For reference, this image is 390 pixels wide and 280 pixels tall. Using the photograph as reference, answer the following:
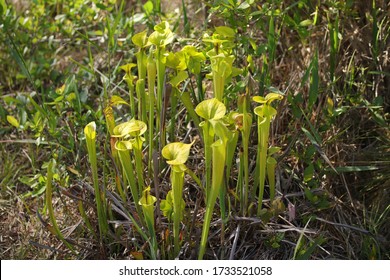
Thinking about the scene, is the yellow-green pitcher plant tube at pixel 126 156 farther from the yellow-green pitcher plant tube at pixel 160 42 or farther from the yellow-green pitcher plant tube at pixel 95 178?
the yellow-green pitcher plant tube at pixel 160 42

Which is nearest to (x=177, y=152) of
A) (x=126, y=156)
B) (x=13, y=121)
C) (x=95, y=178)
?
(x=126, y=156)

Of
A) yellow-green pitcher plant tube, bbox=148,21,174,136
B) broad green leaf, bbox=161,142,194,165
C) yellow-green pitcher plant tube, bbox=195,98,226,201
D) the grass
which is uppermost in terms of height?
yellow-green pitcher plant tube, bbox=148,21,174,136

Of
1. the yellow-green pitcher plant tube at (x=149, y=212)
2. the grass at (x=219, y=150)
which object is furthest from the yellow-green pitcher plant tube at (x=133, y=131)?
the yellow-green pitcher plant tube at (x=149, y=212)

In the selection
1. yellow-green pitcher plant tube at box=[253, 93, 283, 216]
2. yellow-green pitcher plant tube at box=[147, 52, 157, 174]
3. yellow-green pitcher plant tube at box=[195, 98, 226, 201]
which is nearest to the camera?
yellow-green pitcher plant tube at box=[195, 98, 226, 201]

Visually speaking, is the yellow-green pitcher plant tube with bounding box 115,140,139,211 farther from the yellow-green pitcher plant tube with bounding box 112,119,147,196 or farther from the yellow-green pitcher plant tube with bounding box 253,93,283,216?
the yellow-green pitcher plant tube with bounding box 253,93,283,216

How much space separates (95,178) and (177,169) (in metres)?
0.27

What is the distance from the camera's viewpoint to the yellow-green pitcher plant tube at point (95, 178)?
4.70ft

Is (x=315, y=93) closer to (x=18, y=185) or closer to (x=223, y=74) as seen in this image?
(x=223, y=74)

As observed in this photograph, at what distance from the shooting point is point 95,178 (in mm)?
1473

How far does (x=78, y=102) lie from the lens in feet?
6.00

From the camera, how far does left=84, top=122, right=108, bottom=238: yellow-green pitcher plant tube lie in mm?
1434

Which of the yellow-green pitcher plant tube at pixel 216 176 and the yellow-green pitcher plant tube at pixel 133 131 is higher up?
the yellow-green pitcher plant tube at pixel 133 131

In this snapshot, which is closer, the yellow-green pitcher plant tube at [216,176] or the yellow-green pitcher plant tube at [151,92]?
the yellow-green pitcher plant tube at [216,176]

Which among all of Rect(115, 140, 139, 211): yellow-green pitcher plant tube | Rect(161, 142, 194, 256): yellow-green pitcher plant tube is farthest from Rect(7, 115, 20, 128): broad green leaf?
Rect(161, 142, 194, 256): yellow-green pitcher plant tube
